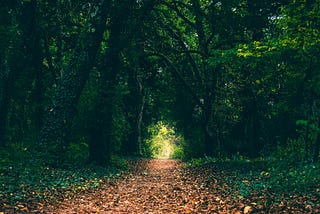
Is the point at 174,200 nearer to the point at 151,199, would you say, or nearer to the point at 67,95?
the point at 151,199

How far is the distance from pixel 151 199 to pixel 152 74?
1512 cm

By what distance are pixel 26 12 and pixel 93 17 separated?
4.74m

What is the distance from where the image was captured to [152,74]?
22.5 meters

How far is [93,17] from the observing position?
11.1 m

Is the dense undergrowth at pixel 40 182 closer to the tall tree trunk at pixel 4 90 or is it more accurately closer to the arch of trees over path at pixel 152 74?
the arch of trees over path at pixel 152 74

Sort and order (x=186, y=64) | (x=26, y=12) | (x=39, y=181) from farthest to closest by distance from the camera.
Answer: (x=186, y=64) < (x=26, y=12) < (x=39, y=181)

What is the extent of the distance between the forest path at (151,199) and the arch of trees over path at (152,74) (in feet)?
8.77

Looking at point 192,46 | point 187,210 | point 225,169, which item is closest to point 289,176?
point 187,210

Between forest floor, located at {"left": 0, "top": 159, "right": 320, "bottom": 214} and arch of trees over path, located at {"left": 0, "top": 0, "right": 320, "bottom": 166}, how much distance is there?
1751mm

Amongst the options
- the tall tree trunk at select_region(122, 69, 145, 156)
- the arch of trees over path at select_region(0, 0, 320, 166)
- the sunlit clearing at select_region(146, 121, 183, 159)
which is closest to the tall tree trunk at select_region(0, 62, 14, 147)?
the arch of trees over path at select_region(0, 0, 320, 166)

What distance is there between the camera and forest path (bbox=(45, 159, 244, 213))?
22.1 ft

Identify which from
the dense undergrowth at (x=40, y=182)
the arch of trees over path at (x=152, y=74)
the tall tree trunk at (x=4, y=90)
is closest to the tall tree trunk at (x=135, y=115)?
the arch of trees over path at (x=152, y=74)

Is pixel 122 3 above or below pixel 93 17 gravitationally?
above

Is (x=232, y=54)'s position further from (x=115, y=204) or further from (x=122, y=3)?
(x=115, y=204)
